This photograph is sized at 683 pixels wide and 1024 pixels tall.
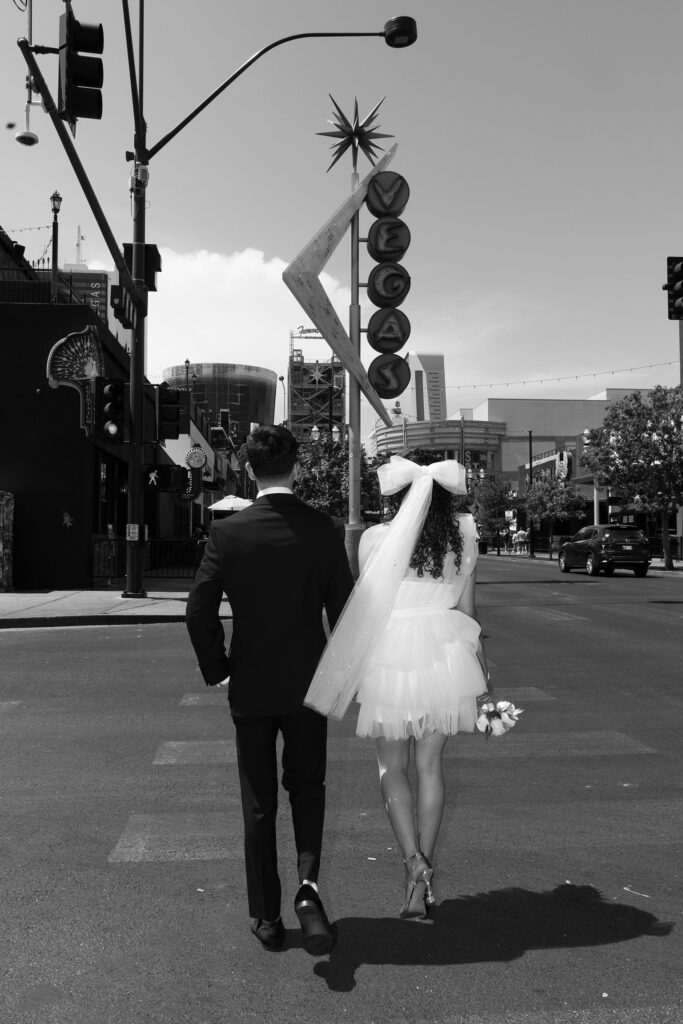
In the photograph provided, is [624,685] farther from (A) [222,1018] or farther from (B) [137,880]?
(A) [222,1018]

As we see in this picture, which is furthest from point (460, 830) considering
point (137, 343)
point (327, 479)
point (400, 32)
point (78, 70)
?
point (327, 479)

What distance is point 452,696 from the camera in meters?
3.82

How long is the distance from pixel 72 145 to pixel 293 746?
10322 millimetres

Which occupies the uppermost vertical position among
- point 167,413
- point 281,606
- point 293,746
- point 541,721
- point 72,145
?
point 72,145

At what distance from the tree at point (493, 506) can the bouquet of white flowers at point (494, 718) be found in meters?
68.2

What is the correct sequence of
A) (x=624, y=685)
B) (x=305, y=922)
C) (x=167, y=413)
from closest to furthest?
(x=305, y=922), (x=624, y=685), (x=167, y=413)

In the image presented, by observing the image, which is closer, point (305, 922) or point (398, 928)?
point (305, 922)

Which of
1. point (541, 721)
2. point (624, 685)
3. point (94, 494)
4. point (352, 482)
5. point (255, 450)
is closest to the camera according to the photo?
point (255, 450)

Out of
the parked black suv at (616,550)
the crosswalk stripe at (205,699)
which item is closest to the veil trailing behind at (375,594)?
the crosswalk stripe at (205,699)

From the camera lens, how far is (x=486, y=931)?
368 centimetres

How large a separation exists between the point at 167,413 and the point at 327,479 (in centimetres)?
1030

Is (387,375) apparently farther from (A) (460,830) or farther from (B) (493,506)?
(B) (493,506)

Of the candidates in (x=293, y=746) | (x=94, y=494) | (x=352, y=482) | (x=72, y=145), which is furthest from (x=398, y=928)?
(x=94, y=494)

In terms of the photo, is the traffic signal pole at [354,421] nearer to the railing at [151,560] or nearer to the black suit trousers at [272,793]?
the black suit trousers at [272,793]
